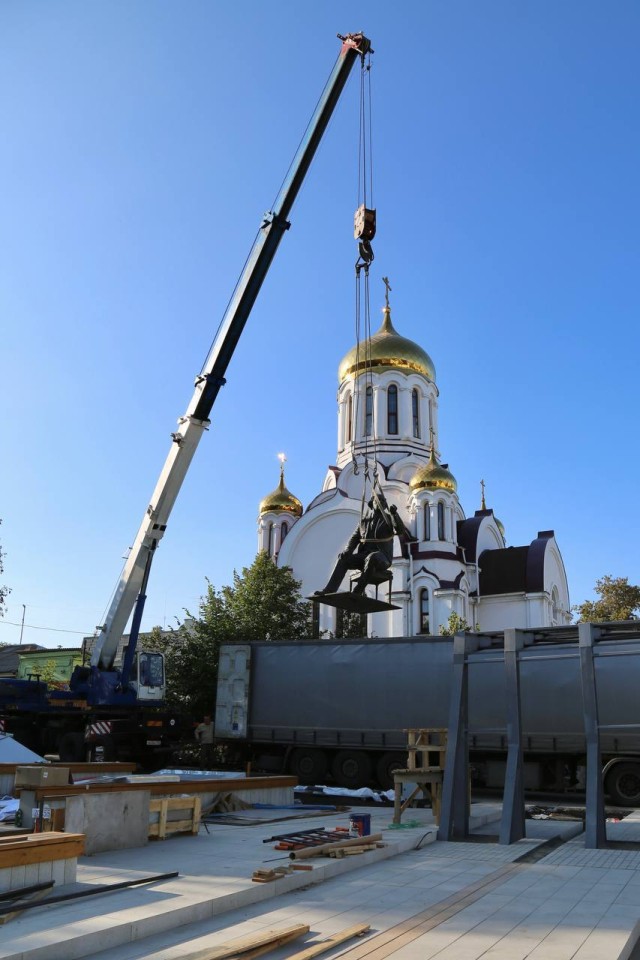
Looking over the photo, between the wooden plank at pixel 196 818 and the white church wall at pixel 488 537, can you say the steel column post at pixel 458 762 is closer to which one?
the wooden plank at pixel 196 818

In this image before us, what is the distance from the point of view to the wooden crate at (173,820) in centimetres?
980

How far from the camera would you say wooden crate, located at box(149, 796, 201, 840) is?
980cm

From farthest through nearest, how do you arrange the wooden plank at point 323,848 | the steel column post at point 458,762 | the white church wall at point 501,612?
1. the white church wall at point 501,612
2. the steel column post at point 458,762
3. the wooden plank at point 323,848

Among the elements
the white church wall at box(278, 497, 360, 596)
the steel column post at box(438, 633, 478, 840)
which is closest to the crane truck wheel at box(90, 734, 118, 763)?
the steel column post at box(438, 633, 478, 840)

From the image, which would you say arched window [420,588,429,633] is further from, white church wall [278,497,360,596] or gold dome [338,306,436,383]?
gold dome [338,306,436,383]

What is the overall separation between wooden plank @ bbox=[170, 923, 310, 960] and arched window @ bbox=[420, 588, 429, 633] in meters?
32.4

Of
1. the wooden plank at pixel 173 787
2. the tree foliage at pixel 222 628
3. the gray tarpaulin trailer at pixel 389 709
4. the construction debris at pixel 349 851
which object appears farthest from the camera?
the tree foliage at pixel 222 628

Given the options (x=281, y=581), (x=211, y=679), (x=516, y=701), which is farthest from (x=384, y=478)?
(x=516, y=701)

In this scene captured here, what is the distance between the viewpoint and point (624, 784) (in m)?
16.2

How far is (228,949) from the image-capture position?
5281mm

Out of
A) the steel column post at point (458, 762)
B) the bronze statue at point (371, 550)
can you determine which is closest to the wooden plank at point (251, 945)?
the steel column post at point (458, 762)

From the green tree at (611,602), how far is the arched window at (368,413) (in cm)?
1503

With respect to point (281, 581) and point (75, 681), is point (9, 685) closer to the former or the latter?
point (75, 681)

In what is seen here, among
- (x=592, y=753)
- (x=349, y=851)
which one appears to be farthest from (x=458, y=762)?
(x=349, y=851)
